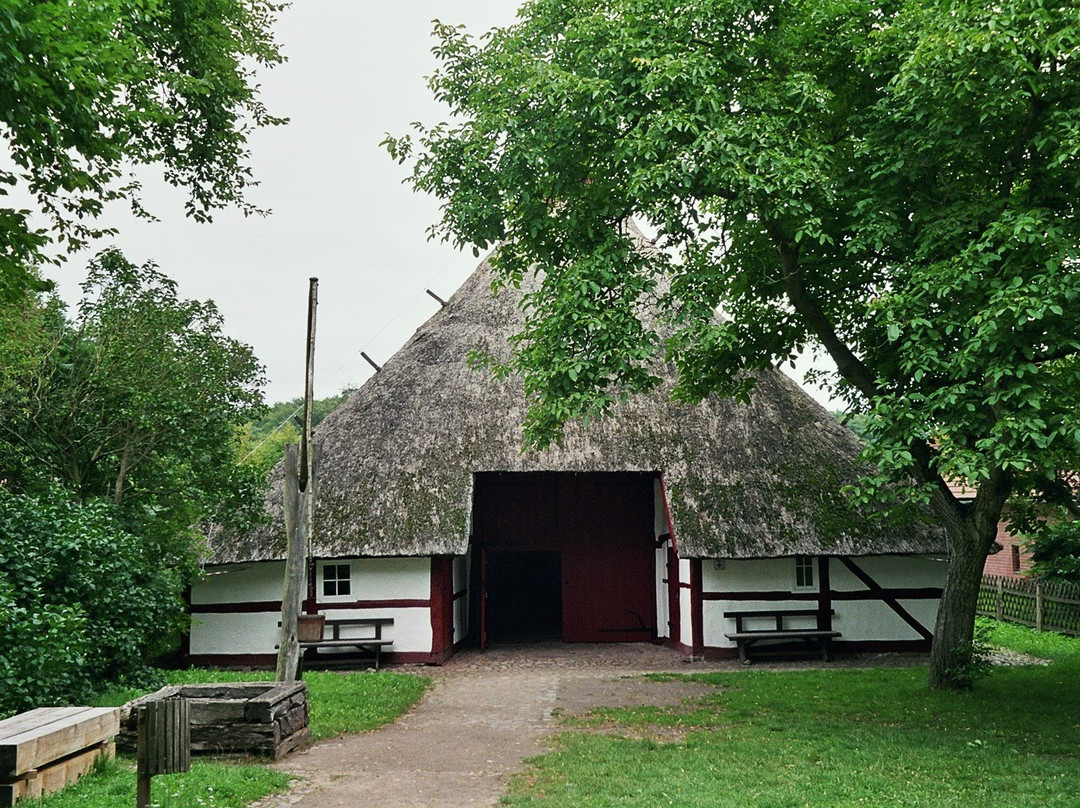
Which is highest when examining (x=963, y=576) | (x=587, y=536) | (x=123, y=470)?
(x=123, y=470)

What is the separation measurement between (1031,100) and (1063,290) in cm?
238

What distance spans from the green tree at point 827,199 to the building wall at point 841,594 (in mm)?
4299

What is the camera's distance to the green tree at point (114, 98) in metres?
7.45

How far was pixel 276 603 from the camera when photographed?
16594 millimetres

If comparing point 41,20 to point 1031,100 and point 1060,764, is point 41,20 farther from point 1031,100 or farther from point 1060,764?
point 1060,764

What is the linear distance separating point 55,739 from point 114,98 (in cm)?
589

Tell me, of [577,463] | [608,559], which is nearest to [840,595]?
[608,559]

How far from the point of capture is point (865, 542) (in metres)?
16.0

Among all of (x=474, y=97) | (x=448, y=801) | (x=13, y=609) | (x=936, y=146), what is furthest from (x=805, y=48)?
(x=13, y=609)

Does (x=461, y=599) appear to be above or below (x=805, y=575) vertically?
below

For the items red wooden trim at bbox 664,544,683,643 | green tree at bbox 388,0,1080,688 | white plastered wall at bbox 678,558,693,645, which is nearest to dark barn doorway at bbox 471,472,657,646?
red wooden trim at bbox 664,544,683,643

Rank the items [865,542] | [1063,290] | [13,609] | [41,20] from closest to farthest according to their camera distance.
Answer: [41,20]
[1063,290]
[13,609]
[865,542]

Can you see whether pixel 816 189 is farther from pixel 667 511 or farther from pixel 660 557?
pixel 660 557

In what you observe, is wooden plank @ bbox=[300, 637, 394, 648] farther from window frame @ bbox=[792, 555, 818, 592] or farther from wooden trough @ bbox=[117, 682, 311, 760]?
window frame @ bbox=[792, 555, 818, 592]
